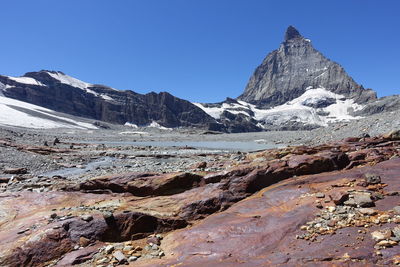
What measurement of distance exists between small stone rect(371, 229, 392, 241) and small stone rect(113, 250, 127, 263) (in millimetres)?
6785

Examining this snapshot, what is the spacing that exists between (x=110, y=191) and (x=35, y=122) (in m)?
169

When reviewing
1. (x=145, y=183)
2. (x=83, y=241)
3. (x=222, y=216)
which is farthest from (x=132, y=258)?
(x=145, y=183)

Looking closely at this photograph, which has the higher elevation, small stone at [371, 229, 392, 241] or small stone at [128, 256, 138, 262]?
small stone at [371, 229, 392, 241]

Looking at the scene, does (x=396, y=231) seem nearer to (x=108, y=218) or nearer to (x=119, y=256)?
(x=119, y=256)

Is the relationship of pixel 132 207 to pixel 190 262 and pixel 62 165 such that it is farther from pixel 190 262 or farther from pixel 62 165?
pixel 62 165

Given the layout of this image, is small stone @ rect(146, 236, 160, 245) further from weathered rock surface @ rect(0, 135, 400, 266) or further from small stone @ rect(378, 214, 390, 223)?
small stone @ rect(378, 214, 390, 223)

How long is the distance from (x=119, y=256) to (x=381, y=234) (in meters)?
7.16

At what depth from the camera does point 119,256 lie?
8812mm

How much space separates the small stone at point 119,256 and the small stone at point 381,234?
267 inches

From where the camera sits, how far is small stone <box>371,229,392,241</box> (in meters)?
6.81

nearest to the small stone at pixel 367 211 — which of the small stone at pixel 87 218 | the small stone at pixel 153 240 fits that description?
the small stone at pixel 153 240

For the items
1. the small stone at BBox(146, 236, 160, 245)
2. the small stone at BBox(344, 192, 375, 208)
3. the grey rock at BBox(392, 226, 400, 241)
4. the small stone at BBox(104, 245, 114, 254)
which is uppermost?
the small stone at BBox(344, 192, 375, 208)

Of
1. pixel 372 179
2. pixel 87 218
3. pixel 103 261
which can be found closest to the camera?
pixel 103 261

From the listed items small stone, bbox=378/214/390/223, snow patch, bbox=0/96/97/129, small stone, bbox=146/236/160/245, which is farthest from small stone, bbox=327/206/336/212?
snow patch, bbox=0/96/97/129
